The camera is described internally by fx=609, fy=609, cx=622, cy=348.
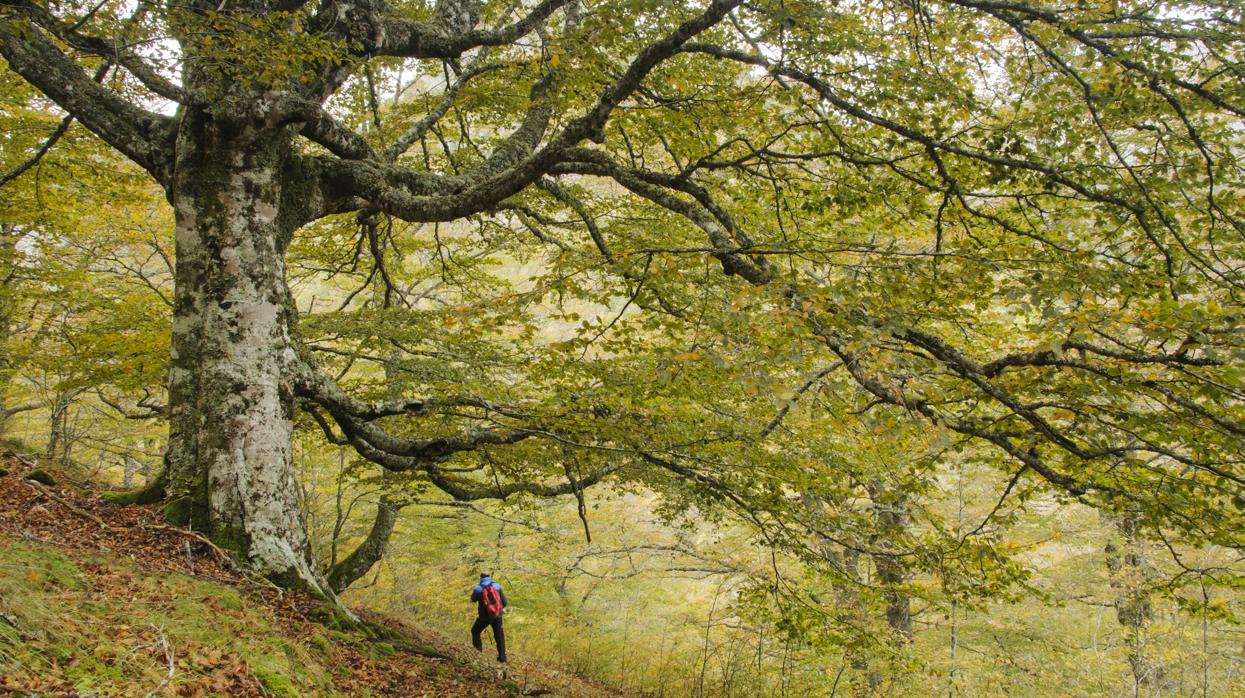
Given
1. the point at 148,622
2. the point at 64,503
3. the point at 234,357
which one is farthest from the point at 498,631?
the point at 148,622

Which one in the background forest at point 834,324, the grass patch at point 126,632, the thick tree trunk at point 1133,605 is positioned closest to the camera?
the grass patch at point 126,632

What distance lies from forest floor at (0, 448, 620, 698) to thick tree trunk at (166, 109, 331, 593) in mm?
242

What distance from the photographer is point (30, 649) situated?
215 centimetres

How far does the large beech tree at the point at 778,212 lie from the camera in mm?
2918

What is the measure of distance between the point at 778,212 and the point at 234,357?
411cm

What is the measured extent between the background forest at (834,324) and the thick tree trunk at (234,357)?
0.41m

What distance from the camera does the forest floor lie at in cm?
224

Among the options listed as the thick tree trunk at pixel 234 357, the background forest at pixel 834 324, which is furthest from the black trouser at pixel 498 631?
the thick tree trunk at pixel 234 357

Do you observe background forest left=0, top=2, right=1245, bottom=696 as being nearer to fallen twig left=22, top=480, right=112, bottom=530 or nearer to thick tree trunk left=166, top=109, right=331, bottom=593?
thick tree trunk left=166, top=109, right=331, bottom=593

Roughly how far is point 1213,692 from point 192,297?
15892 mm

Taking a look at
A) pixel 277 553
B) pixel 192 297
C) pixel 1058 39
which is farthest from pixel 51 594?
pixel 1058 39

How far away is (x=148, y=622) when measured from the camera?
273cm

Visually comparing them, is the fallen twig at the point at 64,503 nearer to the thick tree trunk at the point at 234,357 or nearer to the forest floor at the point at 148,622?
the forest floor at the point at 148,622

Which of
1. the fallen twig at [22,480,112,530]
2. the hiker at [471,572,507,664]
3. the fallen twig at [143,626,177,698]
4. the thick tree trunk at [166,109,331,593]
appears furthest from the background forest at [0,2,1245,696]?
the fallen twig at [143,626,177,698]
